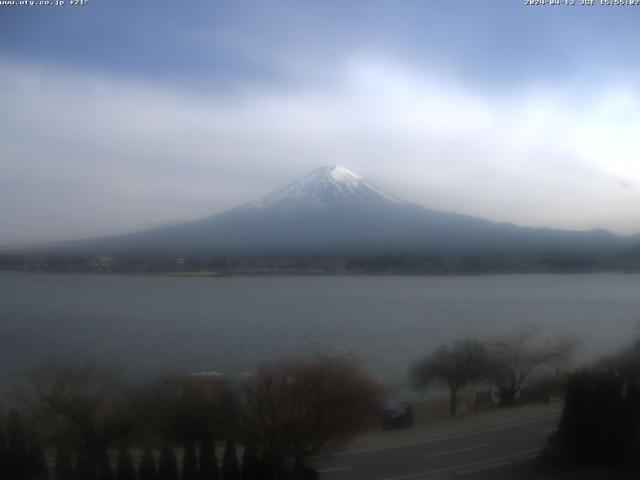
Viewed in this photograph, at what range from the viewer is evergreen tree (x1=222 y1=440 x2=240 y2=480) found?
318 centimetres

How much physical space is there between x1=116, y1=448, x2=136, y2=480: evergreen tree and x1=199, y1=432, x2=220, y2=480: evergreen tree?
1.19 ft

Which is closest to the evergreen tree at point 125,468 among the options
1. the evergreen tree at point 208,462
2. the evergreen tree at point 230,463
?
the evergreen tree at point 208,462

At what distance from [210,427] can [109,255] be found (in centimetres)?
154

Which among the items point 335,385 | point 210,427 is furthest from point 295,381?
point 210,427

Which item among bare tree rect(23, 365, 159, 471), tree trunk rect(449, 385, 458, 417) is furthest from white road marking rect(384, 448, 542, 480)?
bare tree rect(23, 365, 159, 471)

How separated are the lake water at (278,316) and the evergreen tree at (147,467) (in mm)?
513

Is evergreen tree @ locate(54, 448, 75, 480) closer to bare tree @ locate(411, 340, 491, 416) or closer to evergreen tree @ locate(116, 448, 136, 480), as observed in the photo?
evergreen tree @ locate(116, 448, 136, 480)

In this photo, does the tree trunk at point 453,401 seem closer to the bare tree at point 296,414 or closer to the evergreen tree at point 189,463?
the bare tree at point 296,414

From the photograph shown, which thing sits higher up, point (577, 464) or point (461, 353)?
point (461, 353)

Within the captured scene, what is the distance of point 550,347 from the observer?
4.22m

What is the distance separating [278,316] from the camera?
12.9ft

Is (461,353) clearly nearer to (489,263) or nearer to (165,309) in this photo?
(489,263)

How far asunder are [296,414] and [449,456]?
3.33 feet

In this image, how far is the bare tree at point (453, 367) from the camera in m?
3.77
